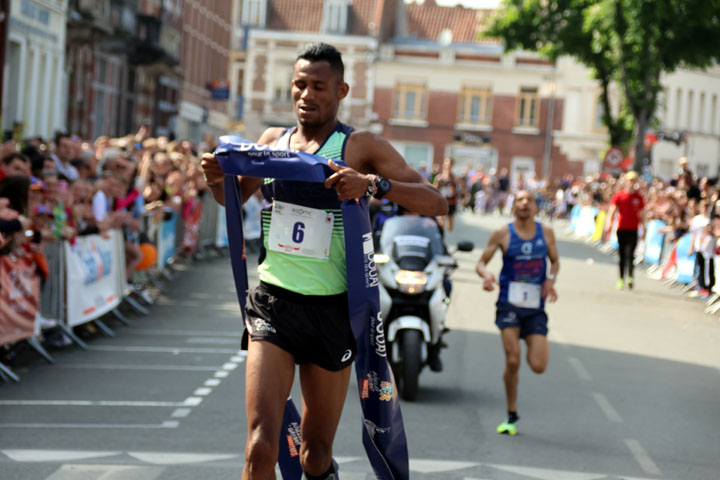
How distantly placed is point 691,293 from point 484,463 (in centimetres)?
1563

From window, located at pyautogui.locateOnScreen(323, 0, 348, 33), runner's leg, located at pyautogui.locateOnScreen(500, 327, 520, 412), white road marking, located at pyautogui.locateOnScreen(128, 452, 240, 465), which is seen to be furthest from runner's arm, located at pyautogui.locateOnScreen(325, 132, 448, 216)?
window, located at pyautogui.locateOnScreen(323, 0, 348, 33)

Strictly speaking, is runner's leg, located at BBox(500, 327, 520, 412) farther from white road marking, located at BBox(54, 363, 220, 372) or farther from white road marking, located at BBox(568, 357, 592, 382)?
white road marking, located at BBox(54, 363, 220, 372)

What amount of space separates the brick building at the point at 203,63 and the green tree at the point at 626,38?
18.7 m

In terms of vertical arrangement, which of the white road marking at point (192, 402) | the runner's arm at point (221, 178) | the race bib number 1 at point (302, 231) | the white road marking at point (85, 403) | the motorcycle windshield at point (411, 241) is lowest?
the white road marking at point (85, 403)

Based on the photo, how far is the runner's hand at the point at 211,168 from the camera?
18.8 ft

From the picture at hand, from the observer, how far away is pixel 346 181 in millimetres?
5414

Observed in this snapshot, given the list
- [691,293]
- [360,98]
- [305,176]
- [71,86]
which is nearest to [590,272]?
[691,293]

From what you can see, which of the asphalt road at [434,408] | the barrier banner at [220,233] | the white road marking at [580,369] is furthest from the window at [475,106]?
the white road marking at [580,369]

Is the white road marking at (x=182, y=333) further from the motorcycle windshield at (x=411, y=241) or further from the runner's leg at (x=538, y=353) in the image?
the runner's leg at (x=538, y=353)

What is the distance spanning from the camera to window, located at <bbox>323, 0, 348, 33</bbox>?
78.8 m

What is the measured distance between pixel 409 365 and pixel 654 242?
19.5m

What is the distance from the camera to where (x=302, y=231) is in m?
5.66

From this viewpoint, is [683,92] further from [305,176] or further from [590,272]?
[305,176]

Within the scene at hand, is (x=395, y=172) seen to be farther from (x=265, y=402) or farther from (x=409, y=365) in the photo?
(x=409, y=365)
